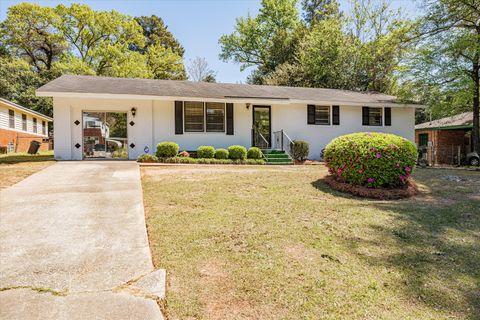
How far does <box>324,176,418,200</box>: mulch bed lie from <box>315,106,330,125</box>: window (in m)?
8.49

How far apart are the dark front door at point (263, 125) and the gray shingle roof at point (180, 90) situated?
74 cm

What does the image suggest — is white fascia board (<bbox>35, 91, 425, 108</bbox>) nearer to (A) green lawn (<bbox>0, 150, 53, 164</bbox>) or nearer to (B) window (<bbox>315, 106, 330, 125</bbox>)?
(B) window (<bbox>315, 106, 330, 125</bbox>)

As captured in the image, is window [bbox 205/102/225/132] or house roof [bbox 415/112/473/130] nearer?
window [bbox 205/102/225/132]

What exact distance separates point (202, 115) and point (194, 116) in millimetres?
371

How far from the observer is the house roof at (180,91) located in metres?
11.8

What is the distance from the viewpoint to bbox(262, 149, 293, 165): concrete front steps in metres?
12.8

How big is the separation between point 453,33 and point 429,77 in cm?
218

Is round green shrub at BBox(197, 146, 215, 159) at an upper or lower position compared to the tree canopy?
lower

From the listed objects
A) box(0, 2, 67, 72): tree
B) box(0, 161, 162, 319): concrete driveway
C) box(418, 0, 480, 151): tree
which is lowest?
box(0, 161, 162, 319): concrete driveway

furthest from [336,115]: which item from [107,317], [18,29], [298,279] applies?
[18,29]

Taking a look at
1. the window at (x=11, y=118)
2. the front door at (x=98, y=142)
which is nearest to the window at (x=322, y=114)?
the front door at (x=98, y=142)

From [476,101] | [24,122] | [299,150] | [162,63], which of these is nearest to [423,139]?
[476,101]

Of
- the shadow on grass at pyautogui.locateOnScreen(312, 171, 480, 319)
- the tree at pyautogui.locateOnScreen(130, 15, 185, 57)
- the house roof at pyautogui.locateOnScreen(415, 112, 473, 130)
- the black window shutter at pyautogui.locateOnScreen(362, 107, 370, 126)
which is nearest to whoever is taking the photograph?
the shadow on grass at pyautogui.locateOnScreen(312, 171, 480, 319)

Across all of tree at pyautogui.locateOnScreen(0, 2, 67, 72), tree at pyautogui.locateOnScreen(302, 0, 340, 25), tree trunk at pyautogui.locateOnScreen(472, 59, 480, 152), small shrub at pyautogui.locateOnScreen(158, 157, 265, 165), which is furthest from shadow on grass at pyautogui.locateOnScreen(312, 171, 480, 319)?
tree at pyautogui.locateOnScreen(0, 2, 67, 72)
